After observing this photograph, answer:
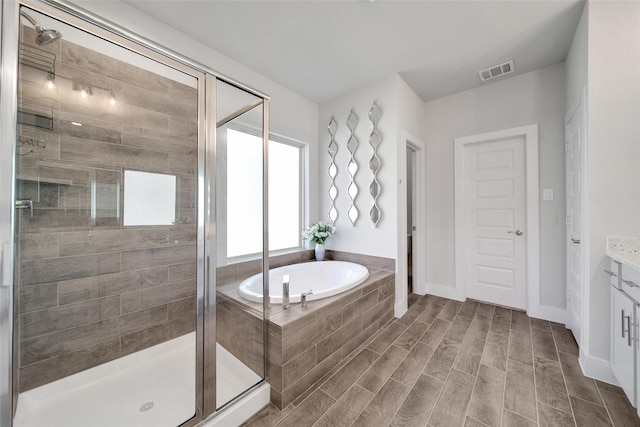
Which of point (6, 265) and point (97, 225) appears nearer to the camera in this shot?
point (6, 265)

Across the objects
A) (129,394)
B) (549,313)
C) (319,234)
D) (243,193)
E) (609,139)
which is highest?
(609,139)

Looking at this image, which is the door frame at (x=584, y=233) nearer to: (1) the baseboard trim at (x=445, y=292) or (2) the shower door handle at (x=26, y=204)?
(1) the baseboard trim at (x=445, y=292)

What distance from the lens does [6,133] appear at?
2.75 ft

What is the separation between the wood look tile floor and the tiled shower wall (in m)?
1.13

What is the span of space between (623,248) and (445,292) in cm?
181

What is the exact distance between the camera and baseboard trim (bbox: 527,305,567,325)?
7.88 ft

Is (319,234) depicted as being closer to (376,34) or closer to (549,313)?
(376,34)

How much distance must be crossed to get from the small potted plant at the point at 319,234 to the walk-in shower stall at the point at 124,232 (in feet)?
4.28

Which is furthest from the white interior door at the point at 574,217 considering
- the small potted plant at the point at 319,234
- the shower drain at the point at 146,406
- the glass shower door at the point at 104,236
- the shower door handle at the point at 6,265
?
the shower door handle at the point at 6,265

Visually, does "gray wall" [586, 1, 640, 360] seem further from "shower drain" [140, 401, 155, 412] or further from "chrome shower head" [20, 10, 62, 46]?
"chrome shower head" [20, 10, 62, 46]

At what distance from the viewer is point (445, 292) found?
123 inches

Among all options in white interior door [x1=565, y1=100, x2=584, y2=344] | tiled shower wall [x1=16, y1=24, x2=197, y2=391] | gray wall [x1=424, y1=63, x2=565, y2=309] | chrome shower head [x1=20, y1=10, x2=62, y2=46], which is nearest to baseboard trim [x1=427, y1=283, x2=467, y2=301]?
gray wall [x1=424, y1=63, x2=565, y2=309]

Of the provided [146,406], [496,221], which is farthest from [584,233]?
[146,406]

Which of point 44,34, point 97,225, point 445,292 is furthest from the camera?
point 445,292
